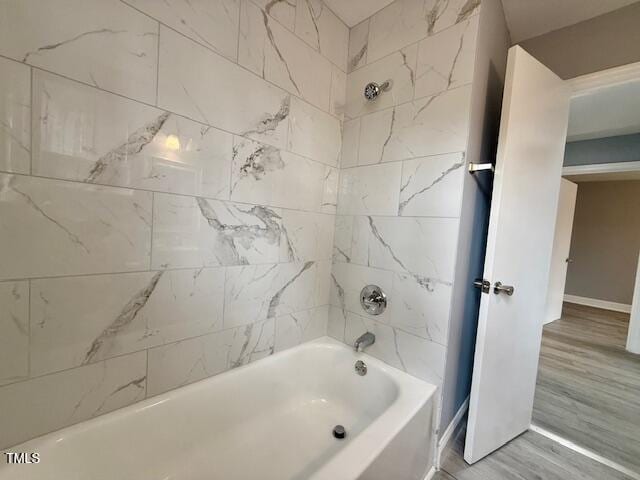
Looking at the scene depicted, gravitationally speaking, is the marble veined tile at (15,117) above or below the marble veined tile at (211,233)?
above

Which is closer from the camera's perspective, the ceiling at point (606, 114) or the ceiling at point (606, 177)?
the ceiling at point (606, 114)

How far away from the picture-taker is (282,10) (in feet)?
4.35

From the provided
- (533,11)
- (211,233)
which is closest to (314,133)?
(211,233)

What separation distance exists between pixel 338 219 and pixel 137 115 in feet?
3.88

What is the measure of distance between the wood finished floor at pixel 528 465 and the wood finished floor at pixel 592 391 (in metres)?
0.16

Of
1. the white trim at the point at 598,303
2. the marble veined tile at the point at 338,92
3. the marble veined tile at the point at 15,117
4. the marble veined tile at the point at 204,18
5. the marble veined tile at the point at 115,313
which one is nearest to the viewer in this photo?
the marble veined tile at the point at 15,117

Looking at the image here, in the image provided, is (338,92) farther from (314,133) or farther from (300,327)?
(300,327)

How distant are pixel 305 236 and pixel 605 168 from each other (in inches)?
144

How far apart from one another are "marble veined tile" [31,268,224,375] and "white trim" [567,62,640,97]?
7.46ft

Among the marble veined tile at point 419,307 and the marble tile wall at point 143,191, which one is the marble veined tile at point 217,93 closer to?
the marble tile wall at point 143,191

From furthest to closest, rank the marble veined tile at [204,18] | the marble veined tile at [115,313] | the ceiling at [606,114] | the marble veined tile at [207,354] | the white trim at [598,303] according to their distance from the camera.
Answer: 1. the white trim at [598,303]
2. the ceiling at [606,114]
3. the marble veined tile at [207,354]
4. the marble veined tile at [204,18]
5. the marble veined tile at [115,313]

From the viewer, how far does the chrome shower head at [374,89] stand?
150 centimetres

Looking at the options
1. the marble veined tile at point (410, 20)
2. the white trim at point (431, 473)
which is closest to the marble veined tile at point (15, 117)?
the marble veined tile at point (410, 20)

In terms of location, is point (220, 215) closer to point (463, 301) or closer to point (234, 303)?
point (234, 303)
